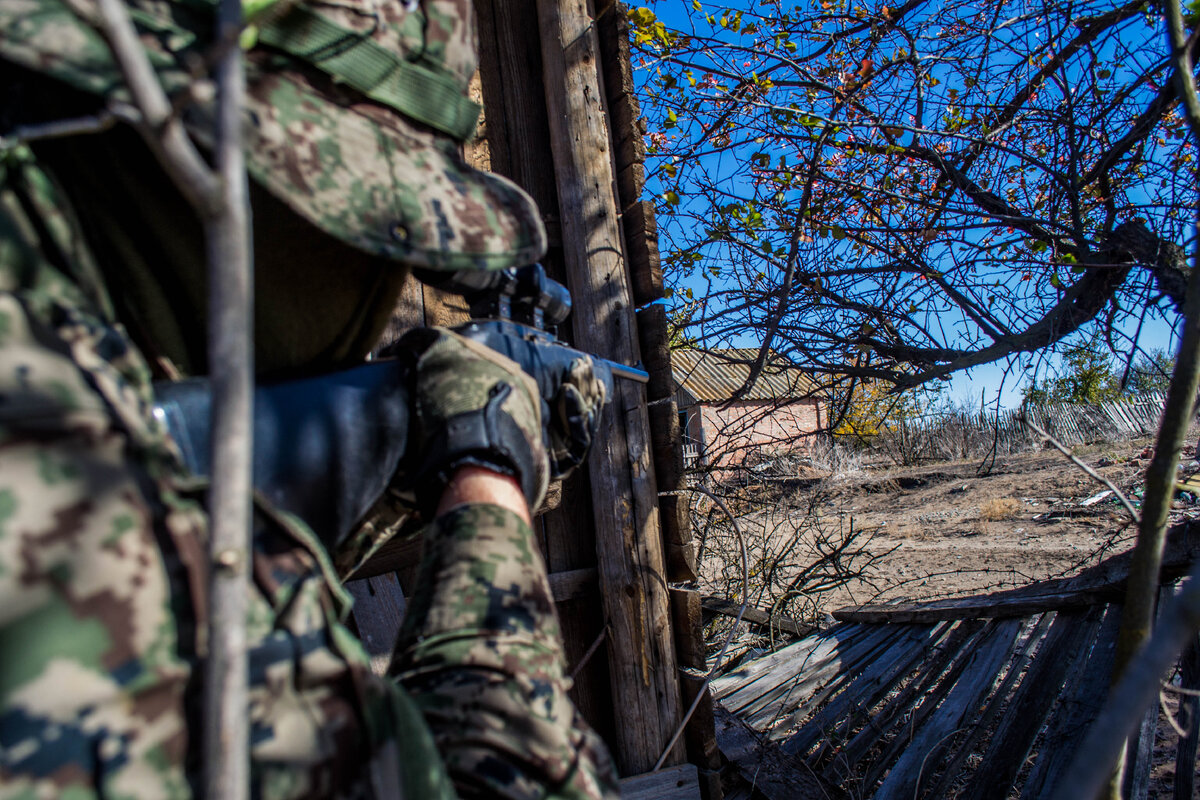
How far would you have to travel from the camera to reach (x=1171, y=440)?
0.93m

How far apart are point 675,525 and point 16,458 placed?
2197 mm

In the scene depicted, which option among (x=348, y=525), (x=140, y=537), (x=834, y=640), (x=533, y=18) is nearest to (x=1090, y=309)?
(x=834, y=640)

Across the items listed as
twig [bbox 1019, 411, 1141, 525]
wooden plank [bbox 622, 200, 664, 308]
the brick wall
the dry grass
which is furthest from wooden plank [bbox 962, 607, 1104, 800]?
the dry grass

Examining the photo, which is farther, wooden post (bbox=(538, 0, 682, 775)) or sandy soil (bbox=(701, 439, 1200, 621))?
sandy soil (bbox=(701, 439, 1200, 621))

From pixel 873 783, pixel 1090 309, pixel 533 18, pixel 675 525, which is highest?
pixel 533 18

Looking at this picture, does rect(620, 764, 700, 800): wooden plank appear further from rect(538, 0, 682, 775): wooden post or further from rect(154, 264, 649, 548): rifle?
rect(154, 264, 649, 548): rifle

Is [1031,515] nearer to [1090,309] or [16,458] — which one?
[1090,309]

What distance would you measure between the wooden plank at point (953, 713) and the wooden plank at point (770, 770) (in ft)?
0.87

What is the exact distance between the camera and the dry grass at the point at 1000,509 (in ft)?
33.9

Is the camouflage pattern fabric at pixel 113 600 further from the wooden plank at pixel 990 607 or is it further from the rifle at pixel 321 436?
the wooden plank at pixel 990 607

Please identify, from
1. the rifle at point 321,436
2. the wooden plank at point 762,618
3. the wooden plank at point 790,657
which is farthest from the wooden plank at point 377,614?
the wooden plank at point 762,618

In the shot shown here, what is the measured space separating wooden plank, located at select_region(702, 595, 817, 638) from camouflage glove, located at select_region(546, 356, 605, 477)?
441 centimetres

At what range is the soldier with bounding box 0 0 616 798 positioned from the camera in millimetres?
501

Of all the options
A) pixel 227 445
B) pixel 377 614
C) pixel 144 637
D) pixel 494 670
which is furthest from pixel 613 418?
pixel 227 445
